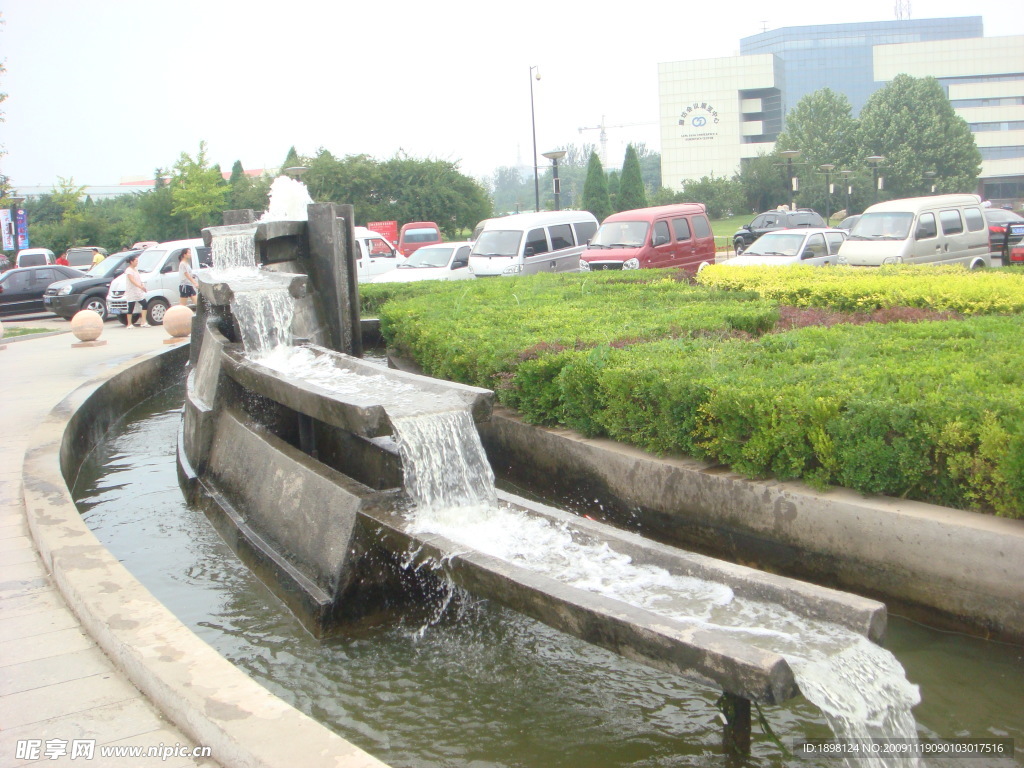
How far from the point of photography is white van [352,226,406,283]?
22.7m

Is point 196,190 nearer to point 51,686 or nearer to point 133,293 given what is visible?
point 133,293

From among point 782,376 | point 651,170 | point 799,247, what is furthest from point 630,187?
point 651,170

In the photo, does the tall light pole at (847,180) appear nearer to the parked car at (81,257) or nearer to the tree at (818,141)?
the tree at (818,141)

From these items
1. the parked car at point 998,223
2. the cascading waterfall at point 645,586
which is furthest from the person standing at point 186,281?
the parked car at point 998,223

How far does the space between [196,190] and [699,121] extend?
60217mm

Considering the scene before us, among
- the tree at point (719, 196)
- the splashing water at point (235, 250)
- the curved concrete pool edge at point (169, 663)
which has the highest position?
the tree at point (719, 196)

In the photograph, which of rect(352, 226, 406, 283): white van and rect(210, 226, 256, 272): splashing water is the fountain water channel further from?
rect(352, 226, 406, 283): white van

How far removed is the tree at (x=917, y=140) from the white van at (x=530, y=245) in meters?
52.4

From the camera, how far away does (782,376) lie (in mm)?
6023

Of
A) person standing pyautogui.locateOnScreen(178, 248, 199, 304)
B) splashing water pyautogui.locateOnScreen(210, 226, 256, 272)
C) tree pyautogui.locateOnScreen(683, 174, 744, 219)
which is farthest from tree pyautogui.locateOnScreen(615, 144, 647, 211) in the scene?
splashing water pyautogui.locateOnScreen(210, 226, 256, 272)

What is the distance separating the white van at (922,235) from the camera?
17234 mm

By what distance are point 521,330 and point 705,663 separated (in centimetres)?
589

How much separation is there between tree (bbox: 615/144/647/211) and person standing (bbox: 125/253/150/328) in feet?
132

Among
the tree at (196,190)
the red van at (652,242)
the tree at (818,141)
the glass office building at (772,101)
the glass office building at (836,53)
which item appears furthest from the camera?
the glass office building at (836,53)
